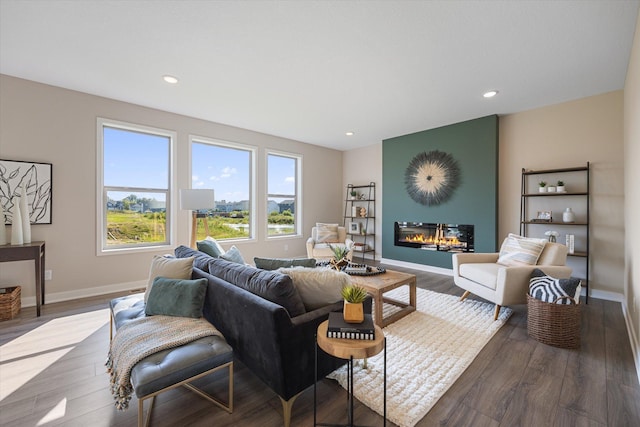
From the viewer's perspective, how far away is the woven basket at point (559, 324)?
90.7 inches

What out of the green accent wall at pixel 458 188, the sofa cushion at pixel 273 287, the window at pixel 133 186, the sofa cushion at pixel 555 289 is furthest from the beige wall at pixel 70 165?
the sofa cushion at pixel 555 289

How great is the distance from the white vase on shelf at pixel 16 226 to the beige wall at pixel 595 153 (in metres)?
6.52

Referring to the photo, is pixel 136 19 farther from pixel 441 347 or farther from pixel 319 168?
pixel 319 168

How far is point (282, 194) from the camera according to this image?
5.82 metres

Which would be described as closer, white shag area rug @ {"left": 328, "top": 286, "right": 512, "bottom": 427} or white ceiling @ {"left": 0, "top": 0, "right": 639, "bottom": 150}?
white shag area rug @ {"left": 328, "top": 286, "right": 512, "bottom": 427}

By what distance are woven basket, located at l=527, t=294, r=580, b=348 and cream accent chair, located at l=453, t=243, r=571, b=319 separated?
33 cm

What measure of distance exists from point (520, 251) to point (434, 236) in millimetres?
1854

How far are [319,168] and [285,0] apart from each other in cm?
445

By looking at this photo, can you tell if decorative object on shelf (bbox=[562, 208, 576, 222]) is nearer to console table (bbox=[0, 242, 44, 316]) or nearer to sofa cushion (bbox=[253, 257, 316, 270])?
sofa cushion (bbox=[253, 257, 316, 270])

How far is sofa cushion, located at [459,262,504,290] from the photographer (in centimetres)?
294

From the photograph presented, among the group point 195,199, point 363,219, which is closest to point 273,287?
point 195,199

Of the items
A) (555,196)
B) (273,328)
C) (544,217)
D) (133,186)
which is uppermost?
(133,186)

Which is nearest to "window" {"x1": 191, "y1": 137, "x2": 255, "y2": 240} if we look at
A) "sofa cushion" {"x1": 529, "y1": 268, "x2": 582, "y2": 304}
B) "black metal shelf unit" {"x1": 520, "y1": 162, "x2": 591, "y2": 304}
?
"sofa cushion" {"x1": 529, "y1": 268, "x2": 582, "y2": 304}

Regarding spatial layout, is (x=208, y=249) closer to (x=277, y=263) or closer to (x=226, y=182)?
(x=277, y=263)
